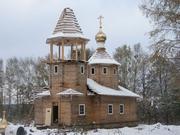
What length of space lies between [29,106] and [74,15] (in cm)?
2739

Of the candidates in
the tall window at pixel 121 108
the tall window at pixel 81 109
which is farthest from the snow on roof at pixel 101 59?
the tall window at pixel 81 109

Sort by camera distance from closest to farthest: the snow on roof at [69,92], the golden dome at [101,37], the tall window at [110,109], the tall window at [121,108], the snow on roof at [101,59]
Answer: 1. the snow on roof at [69,92]
2. the tall window at [110,109]
3. the tall window at [121,108]
4. the snow on roof at [101,59]
5. the golden dome at [101,37]

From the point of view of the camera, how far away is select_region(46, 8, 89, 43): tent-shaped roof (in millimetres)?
34756

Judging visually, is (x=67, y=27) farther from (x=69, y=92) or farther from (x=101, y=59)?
(x=101, y=59)

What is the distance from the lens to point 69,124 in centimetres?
3369

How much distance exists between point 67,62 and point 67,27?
3.04 metres

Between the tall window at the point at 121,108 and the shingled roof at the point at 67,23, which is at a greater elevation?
the shingled roof at the point at 67,23

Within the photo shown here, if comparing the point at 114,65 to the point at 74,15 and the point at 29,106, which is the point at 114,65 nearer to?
the point at 74,15

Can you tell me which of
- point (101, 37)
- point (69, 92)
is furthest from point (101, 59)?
point (69, 92)

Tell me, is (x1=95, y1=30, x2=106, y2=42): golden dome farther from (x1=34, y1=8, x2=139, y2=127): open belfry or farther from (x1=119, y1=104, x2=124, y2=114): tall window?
(x1=119, y1=104, x2=124, y2=114): tall window

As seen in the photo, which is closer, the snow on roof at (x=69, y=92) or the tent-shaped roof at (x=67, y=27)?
the snow on roof at (x=69, y=92)

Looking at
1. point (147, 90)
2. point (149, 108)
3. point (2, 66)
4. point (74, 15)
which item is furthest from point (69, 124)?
point (2, 66)

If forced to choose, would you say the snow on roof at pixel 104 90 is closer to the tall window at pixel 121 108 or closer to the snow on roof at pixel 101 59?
the tall window at pixel 121 108

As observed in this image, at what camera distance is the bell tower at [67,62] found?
1366 inches
